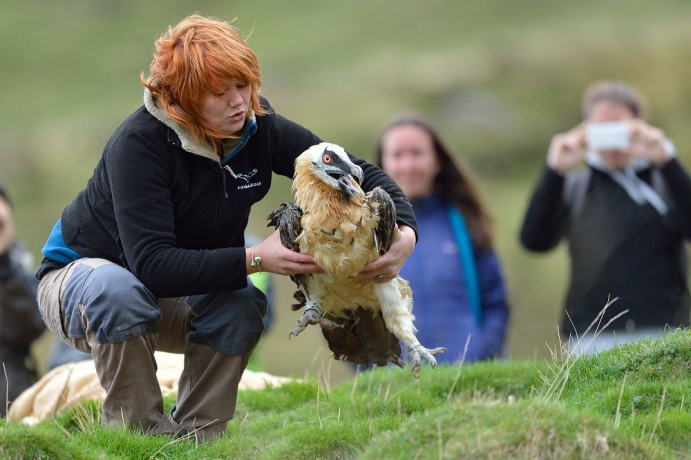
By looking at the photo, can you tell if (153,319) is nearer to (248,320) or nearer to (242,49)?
(248,320)

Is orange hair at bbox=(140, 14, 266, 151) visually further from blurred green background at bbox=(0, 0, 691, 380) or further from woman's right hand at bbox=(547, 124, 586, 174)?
blurred green background at bbox=(0, 0, 691, 380)

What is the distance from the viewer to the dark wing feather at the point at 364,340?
6.41 metres

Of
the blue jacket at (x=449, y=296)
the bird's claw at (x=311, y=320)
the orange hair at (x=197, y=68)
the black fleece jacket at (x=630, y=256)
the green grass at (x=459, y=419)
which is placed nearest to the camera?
the green grass at (x=459, y=419)

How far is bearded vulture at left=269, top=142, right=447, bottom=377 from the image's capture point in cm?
573

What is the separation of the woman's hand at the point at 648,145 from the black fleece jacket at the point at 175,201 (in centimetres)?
335

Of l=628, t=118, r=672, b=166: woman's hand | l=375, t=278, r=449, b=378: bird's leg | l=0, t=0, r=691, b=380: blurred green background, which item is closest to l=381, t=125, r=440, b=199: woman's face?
l=628, t=118, r=672, b=166: woman's hand

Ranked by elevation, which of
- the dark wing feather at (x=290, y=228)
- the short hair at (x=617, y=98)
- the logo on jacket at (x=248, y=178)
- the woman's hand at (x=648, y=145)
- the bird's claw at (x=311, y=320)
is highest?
the short hair at (x=617, y=98)

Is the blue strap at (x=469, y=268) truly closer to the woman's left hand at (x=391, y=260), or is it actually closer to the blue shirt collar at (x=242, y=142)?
the woman's left hand at (x=391, y=260)

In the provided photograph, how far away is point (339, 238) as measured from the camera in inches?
225

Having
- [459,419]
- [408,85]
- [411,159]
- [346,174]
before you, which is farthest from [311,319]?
[408,85]

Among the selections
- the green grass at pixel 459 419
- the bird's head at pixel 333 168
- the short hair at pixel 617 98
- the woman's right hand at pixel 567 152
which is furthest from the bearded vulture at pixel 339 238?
the short hair at pixel 617 98

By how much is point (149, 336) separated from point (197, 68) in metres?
1.65

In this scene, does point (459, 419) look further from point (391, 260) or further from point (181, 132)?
point (181, 132)

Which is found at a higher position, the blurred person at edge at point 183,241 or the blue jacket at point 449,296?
the blurred person at edge at point 183,241
